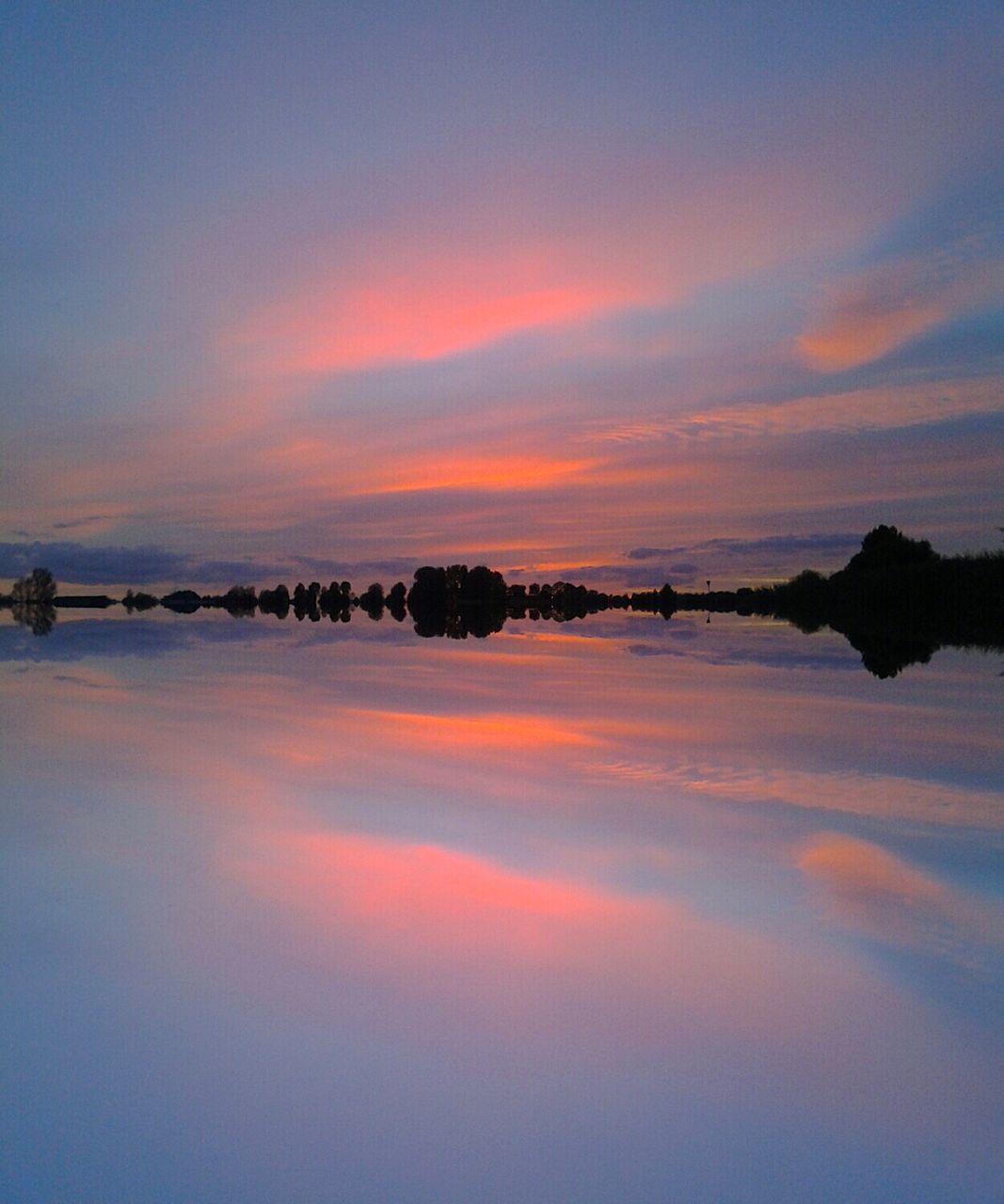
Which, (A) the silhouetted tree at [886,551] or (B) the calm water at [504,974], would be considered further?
(A) the silhouetted tree at [886,551]

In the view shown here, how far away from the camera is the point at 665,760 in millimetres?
6602

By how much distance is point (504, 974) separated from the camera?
3055 millimetres

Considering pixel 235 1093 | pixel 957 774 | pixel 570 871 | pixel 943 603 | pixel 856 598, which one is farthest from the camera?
pixel 856 598

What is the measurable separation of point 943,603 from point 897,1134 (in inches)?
1351

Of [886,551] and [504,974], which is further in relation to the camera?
[886,551]

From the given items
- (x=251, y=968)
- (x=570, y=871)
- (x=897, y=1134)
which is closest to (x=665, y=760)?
(x=570, y=871)

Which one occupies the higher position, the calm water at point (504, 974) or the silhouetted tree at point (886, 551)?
→ the silhouetted tree at point (886, 551)

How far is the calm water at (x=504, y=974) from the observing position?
7.13 ft

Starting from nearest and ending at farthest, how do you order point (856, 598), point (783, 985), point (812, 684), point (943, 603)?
1. point (783, 985)
2. point (812, 684)
3. point (943, 603)
4. point (856, 598)

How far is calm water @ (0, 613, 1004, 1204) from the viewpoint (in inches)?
85.5

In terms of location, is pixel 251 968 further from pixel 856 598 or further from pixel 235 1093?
pixel 856 598

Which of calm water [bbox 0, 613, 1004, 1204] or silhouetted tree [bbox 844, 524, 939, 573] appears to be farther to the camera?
silhouetted tree [bbox 844, 524, 939, 573]

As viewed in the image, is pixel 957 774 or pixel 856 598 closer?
pixel 957 774

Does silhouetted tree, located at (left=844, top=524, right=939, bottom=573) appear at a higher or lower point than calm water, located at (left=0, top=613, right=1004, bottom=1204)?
higher
